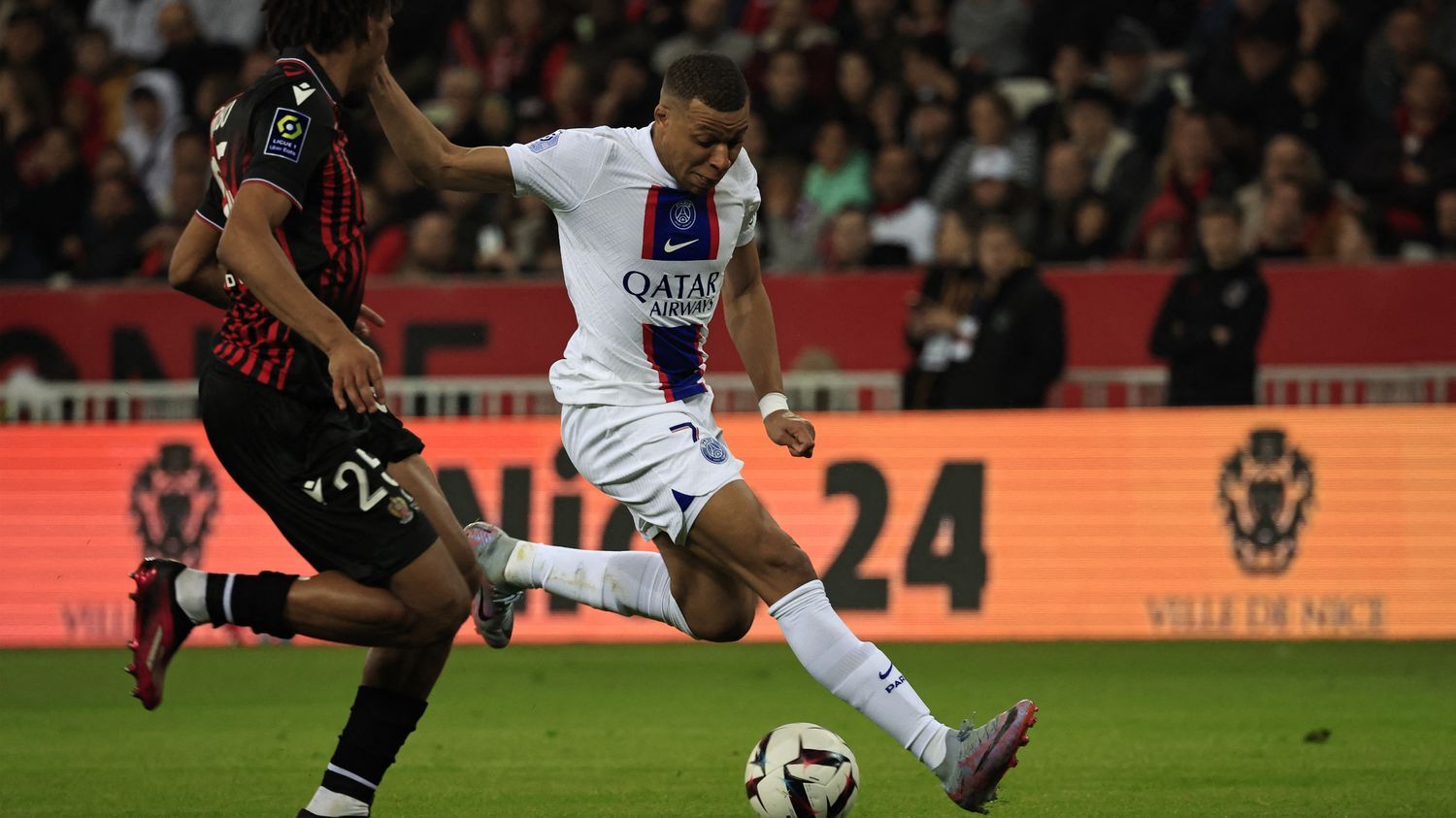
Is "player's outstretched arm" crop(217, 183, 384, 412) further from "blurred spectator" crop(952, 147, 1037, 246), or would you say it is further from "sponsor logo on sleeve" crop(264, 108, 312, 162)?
"blurred spectator" crop(952, 147, 1037, 246)

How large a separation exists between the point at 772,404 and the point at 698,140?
910mm

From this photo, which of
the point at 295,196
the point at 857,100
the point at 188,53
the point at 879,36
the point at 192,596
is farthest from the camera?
the point at 188,53

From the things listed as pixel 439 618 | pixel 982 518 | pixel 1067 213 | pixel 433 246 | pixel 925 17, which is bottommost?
pixel 982 518

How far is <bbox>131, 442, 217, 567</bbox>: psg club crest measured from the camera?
11.9m

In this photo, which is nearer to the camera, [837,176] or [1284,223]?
[1284,223]

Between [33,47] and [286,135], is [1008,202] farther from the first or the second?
[33,47]

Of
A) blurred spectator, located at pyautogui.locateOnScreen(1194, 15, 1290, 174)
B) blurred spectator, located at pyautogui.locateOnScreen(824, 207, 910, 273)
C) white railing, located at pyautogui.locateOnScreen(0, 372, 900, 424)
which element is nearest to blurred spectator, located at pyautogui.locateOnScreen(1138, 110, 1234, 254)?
blurred spectator, located at pyautogui.locateOnScreen(1194, 15, 1290, 174)

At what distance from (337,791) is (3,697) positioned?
467 centimetres

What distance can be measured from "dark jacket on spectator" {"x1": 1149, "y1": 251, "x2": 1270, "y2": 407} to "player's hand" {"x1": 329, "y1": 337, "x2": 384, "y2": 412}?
745 cm

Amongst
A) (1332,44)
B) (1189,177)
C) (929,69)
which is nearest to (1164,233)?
(1189,177)

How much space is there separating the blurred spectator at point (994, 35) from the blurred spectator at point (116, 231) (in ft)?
19.4

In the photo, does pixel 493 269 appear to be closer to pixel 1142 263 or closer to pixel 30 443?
pixel 30 443

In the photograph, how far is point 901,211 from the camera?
43.8 ft

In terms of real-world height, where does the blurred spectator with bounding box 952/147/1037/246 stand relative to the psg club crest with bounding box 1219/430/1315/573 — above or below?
above
